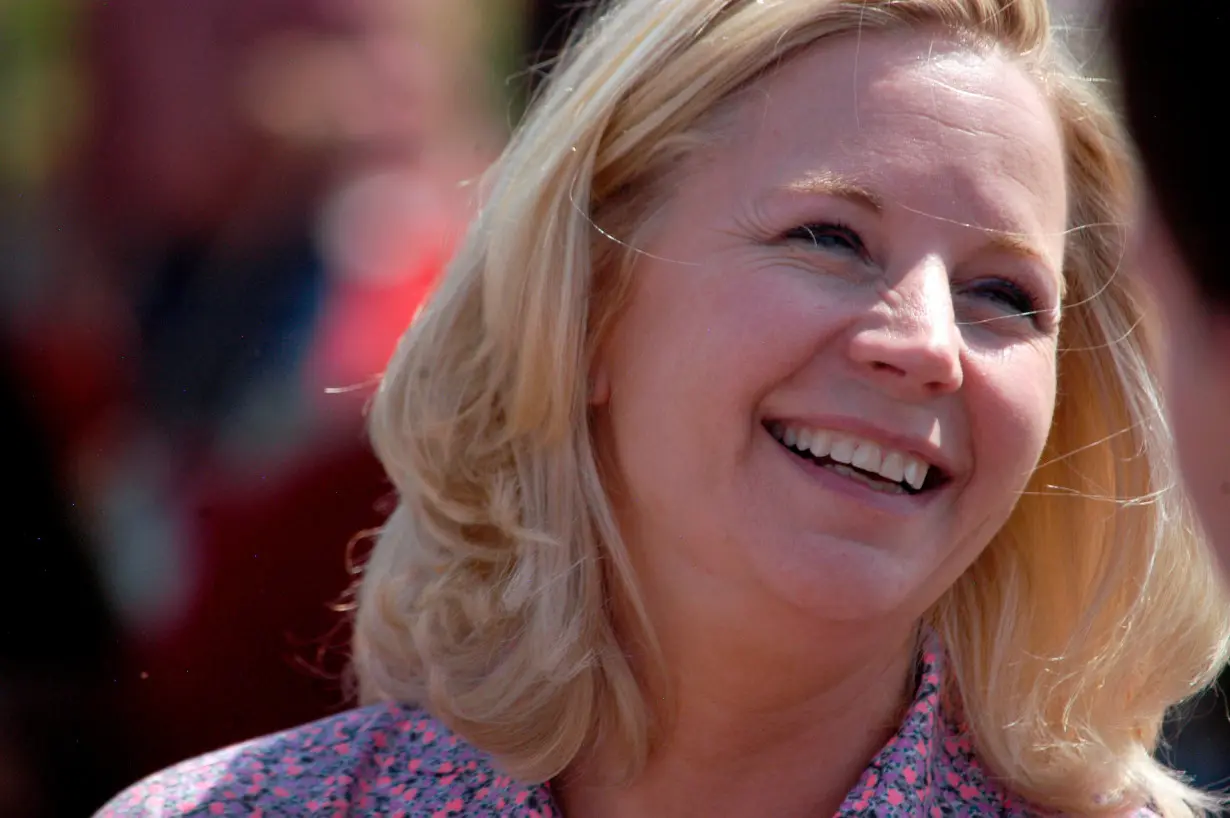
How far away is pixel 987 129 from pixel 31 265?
6.28 ft

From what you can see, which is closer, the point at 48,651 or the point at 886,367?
the point at 886,367

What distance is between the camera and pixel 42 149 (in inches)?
117

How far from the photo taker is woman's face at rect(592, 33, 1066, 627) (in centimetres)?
178

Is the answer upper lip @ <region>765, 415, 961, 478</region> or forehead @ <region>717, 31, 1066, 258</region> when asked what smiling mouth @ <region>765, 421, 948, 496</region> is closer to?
upper lip @ <region>765, 415, 961, 478</region>

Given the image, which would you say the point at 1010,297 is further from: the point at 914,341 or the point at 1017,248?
the point at 914,341

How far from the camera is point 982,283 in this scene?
1.88m

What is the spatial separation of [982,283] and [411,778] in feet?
3.52

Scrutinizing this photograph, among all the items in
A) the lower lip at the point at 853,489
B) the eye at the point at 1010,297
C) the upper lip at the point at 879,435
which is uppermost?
the eye at the point at 1010,297

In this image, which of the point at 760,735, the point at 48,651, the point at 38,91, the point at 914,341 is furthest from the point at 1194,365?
the point at 38,91

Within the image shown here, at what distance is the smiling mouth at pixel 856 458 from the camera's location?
1.80m

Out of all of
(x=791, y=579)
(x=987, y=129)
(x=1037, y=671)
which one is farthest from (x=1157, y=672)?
(x=987, y=129)

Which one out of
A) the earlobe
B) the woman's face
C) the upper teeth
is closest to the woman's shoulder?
the woman's face

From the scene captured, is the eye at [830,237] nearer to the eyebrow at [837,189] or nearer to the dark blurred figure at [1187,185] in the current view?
the eyebrow at [837,189]

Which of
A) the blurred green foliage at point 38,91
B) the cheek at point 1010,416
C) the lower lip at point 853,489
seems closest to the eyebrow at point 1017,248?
the cheek at point 1010,416
